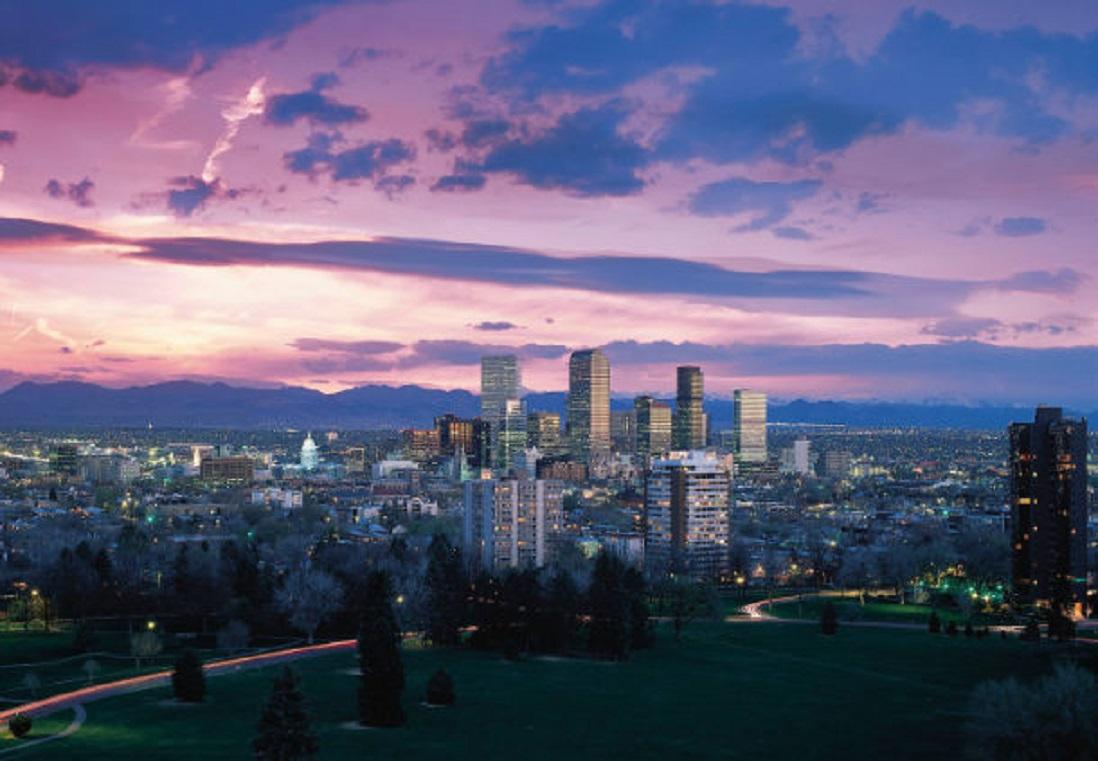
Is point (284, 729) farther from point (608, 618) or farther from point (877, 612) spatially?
point (877, 612)

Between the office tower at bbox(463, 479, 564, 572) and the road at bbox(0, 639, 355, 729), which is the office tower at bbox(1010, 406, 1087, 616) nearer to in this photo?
the office tower at bbox(463, 479, 564, 572)

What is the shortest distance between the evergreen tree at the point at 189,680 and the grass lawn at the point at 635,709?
1120mm

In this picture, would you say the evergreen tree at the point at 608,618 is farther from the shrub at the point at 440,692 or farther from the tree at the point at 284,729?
the tree at the point at 284,729

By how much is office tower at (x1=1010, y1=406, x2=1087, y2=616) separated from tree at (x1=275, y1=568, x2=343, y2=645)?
65884mm

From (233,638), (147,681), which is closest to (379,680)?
(147,681)

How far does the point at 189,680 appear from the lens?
7050 centimetres

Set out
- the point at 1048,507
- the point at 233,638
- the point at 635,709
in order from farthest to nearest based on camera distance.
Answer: the point at 1048,507 < the point at 233,638 < the point at 635,709

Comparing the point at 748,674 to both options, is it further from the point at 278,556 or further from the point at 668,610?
the point at 278,556

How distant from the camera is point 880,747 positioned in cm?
6244

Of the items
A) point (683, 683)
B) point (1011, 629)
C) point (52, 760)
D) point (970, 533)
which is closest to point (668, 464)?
point (970, 533)

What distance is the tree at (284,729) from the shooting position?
53.0 m

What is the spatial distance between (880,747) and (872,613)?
61431mm

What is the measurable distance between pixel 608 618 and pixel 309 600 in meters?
22.4

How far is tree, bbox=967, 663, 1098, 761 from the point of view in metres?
50.5
